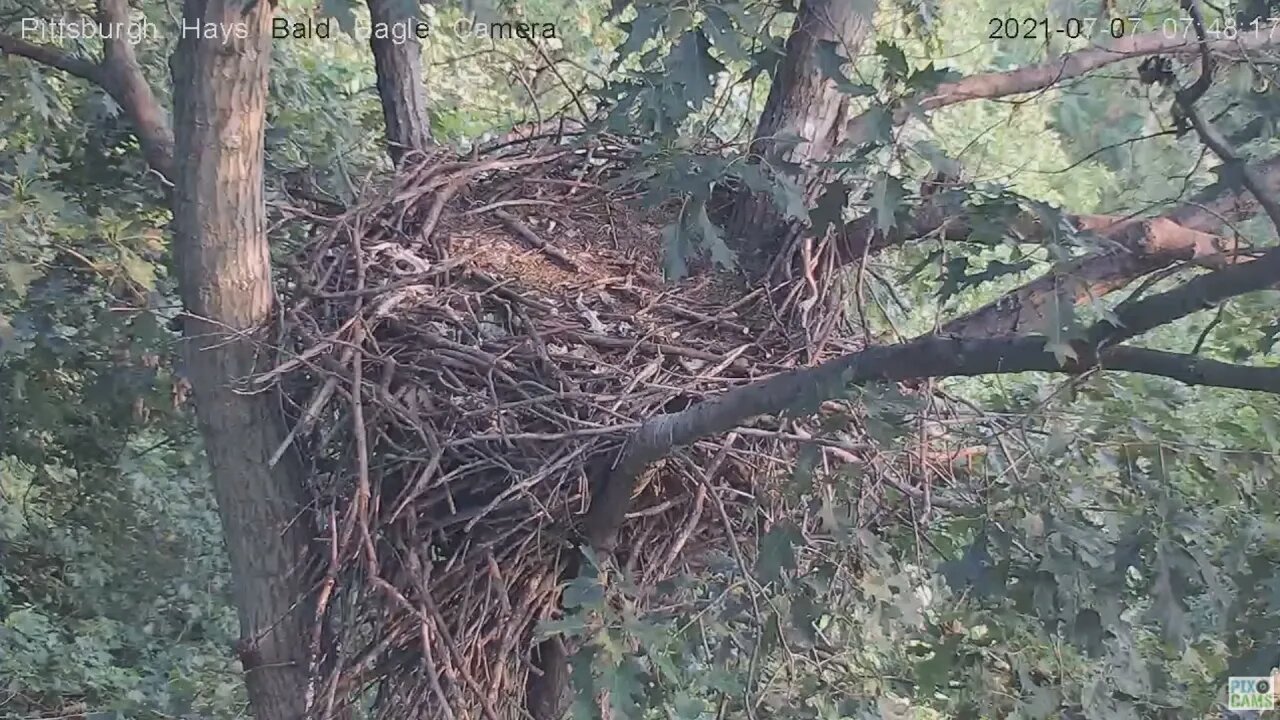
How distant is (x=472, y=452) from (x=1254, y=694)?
3.40ft

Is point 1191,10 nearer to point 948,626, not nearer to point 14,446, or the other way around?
point 948,626

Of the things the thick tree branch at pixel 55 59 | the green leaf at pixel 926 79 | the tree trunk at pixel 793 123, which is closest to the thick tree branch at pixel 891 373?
the green leaf at pixel 926 79

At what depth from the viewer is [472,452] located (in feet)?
5.92

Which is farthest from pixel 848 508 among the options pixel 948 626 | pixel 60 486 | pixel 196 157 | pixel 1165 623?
pixel 60 486

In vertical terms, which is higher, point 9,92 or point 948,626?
point 9,92

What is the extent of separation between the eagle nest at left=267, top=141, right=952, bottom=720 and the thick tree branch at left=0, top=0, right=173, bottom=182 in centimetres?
27

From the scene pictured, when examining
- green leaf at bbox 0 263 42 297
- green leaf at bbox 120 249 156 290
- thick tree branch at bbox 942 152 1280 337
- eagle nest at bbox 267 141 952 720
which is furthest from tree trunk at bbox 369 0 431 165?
thick tree branch at bbox 942 152 1280 337

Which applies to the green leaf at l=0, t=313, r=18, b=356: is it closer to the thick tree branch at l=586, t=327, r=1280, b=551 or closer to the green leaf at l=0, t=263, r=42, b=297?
the green leaf at l=0, t=263, r=42, b=297

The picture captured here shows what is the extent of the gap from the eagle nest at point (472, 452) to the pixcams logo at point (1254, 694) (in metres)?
0.54

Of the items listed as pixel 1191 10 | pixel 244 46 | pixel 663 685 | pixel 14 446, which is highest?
pixel 244 46

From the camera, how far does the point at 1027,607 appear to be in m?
1.43

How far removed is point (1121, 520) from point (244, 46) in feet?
4.27

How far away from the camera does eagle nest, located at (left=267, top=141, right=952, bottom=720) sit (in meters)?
1.77

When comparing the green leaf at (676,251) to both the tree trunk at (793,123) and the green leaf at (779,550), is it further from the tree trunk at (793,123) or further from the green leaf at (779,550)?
the tree trunk at (793,123)
